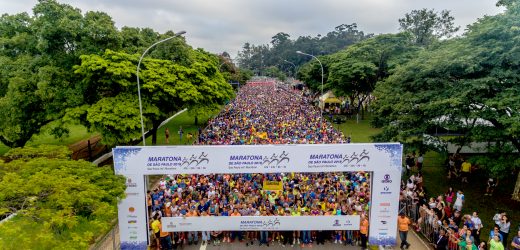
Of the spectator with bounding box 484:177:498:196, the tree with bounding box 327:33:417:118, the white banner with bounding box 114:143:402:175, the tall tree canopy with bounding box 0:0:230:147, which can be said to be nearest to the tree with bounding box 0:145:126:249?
the white banner with bounding box 114:143:402:175

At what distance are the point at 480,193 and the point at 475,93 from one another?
5.66m

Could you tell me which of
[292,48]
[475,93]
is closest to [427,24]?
[475,93]

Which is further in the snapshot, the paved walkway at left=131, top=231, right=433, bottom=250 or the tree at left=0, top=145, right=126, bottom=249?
the paved walkway at left=131, top=231, right=433, bottom=250

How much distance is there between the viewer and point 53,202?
8008 mm

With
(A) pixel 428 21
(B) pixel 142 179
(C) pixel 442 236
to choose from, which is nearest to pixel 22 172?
(B) pixel 142 179

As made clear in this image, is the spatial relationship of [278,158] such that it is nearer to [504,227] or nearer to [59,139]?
[504,227]

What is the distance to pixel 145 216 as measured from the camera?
11.1 m

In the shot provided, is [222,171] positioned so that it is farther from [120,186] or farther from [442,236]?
[442,236]

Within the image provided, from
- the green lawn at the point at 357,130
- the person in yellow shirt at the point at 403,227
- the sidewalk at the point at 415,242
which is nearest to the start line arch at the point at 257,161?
the person in yellow shirt at the point at 403,227

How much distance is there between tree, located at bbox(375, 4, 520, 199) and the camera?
12.5 m

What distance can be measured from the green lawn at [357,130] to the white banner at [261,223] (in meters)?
17.6

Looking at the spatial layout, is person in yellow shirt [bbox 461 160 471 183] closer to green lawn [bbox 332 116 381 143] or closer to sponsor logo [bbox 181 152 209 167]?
green lawn [bbox 332 116 381 143]

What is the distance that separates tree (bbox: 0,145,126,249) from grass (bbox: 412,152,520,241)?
42.2ft

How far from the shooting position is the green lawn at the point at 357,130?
29.5 m
